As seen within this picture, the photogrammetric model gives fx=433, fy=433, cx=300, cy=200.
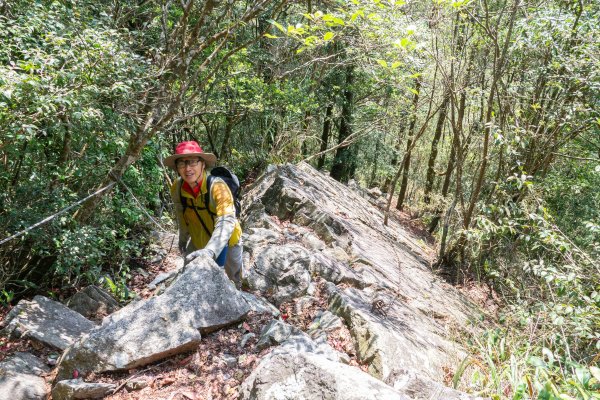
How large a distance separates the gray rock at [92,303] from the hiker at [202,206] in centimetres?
206

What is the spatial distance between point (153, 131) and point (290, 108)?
23.1 ft

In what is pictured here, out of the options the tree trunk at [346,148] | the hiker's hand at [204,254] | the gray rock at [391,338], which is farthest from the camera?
the tree trunk at [346,148]

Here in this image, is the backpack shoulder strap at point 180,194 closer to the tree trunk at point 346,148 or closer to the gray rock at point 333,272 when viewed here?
the gray rock at point 333,272

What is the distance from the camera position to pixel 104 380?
3357mm

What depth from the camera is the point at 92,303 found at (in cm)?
586

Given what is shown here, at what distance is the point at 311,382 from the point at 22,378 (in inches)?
109

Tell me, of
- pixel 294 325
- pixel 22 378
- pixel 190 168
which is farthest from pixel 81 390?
pixel 294 325

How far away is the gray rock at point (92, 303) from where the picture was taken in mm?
5776

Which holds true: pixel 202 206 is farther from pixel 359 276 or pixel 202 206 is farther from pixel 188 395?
pixel 359 276

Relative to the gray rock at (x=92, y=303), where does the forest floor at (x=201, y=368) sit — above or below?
above

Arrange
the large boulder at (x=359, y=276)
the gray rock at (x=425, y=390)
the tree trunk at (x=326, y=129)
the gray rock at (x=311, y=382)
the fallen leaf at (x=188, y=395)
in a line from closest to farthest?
1. the gray rock at (x=311, y=382)
2. the gray rock at (x=425, y=390)
3. the fallen leaf at (x=188, y=395)
4. the large boulder at (x=359, y=276)
5. the tree trunk at (x=326, y=129)

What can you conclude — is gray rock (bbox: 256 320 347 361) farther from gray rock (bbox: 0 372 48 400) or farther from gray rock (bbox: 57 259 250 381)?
gray rock (bbox: 0 372 48 400)

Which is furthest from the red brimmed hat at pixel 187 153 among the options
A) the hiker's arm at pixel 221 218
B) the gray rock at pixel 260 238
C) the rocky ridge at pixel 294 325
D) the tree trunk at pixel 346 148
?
the tree trunk at pixel 346 148

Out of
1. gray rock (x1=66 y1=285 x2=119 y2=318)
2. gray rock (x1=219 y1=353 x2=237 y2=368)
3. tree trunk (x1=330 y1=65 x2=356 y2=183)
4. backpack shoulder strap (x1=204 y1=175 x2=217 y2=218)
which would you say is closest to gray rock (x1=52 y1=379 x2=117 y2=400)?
gray rock (x1=219 y1=353 x2=237 y2=368)
